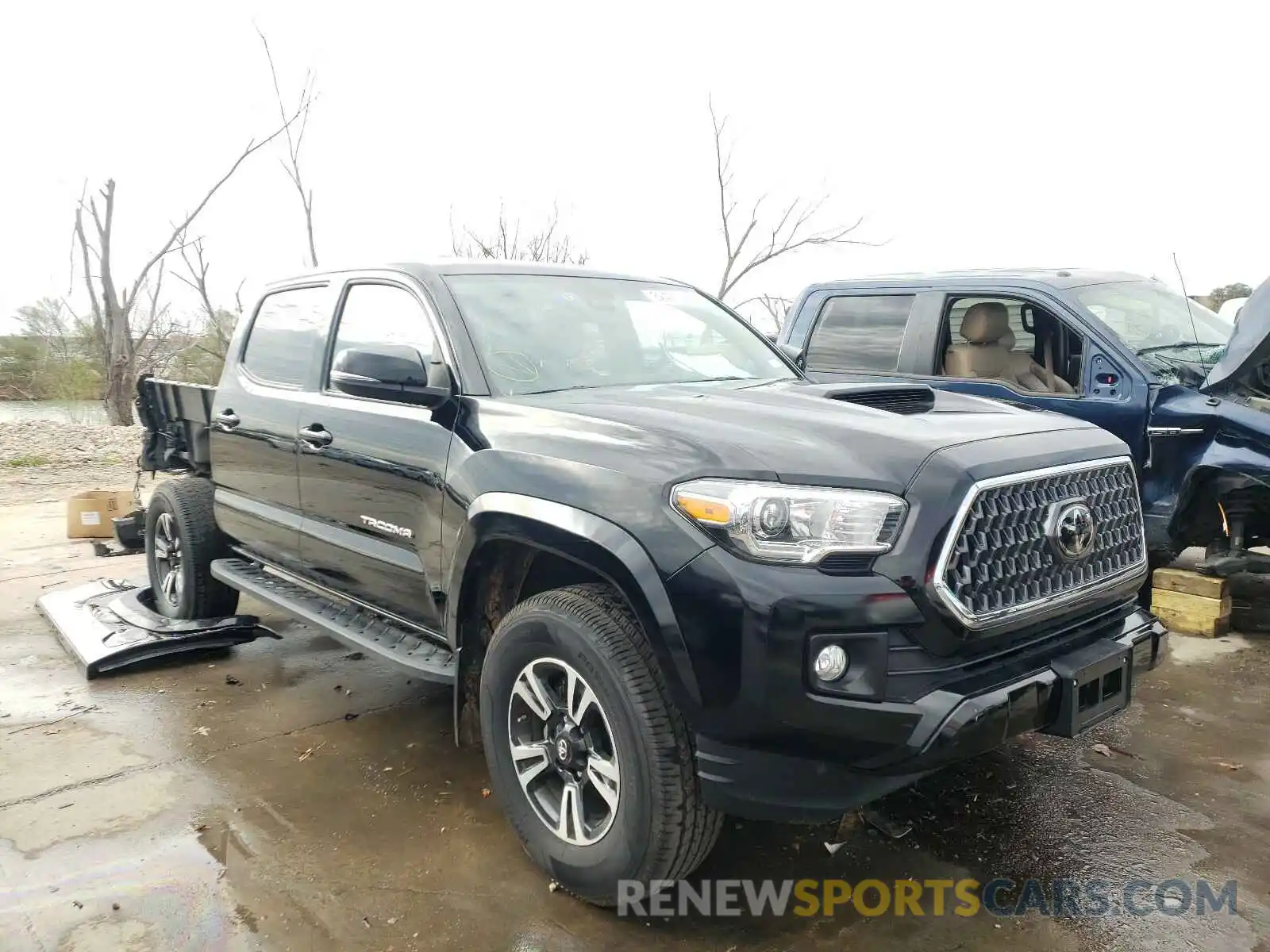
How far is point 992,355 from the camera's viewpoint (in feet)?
19.7

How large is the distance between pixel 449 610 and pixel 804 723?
1.35m

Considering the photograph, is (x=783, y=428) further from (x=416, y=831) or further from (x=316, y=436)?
(x=316, y=436)

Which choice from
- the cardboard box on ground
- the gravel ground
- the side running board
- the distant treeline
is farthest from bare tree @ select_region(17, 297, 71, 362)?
the side running board

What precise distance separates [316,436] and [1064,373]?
4.55m

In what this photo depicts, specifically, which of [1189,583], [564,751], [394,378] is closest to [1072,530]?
[564,751]

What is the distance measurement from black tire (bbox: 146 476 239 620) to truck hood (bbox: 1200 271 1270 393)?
215 inches

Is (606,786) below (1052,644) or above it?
below

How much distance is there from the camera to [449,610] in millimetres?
3090

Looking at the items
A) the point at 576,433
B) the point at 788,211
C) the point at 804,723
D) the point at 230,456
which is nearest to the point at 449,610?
the point at 576,433

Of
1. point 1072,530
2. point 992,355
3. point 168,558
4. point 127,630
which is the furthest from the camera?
point 992,355

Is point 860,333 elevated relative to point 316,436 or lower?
elevated

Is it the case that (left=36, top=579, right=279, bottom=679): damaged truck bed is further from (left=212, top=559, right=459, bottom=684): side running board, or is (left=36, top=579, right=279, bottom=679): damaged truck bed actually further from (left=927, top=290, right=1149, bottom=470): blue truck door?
(left=927, top=290, right=1149, bottom=470): blue truck door

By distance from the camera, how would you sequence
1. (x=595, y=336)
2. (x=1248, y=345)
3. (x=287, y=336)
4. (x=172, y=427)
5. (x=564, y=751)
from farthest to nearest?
(x=172, y=427) → (x=1248, y=345) → (x=287, y=336) → (x=595, y=336) → (x=564, y=751)

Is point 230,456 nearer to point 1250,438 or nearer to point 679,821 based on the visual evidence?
point 679,821
